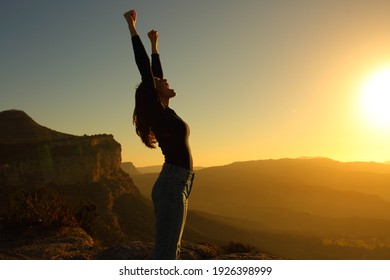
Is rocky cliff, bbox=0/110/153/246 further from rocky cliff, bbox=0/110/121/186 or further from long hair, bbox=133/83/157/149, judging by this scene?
long hair, bbox=133/83/157/149

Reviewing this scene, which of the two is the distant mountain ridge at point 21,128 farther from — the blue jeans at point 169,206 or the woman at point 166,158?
the blue jeans at point 169,206

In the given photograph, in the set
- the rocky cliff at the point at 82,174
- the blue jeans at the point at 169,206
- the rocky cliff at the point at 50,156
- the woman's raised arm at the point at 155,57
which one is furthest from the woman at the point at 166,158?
the rocky cliff at the point at 50,156

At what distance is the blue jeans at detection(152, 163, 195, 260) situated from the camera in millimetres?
3117

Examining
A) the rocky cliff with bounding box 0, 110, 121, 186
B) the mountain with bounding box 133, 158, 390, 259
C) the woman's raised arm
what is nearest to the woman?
the woman's raised arm

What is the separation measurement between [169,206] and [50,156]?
60.0 metres

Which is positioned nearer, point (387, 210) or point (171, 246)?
point (171, 246)

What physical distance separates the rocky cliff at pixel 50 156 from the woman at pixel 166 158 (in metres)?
54.0

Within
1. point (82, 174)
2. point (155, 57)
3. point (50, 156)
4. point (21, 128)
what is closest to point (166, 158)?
point (155, 57)

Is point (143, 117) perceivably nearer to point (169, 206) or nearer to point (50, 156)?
point (169, 206)

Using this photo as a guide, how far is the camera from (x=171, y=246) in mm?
3191
